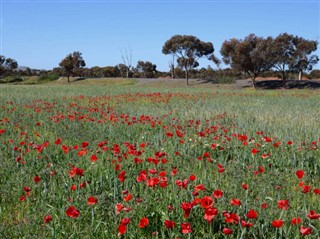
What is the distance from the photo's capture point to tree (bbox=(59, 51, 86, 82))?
67.1m

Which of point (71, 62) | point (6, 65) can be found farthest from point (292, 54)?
point (6, 65)

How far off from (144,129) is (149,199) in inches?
201

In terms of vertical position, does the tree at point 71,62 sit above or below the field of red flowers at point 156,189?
above

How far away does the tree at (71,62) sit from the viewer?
220 feet

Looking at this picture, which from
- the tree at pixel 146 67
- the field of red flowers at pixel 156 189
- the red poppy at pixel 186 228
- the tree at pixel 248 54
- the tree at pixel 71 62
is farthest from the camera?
the tree at pixel 146 67

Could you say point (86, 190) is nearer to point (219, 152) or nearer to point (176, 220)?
point (176, 220)

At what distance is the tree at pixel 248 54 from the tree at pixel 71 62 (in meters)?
32.4

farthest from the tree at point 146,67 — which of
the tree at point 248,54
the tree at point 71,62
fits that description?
the tree at point 248,54

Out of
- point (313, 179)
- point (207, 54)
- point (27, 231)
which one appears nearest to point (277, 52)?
point (207, 54)

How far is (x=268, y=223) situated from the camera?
311 cm

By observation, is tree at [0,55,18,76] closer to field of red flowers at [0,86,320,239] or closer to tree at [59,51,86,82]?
tree at [59,51,86,82]

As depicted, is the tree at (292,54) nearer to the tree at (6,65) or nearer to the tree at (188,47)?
the tree at (188,47)

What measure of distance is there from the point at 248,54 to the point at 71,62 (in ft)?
121

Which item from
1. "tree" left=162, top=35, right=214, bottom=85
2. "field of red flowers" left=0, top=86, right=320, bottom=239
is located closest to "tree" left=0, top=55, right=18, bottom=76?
"tree" left=162, top=35, right=214, bottom=85
